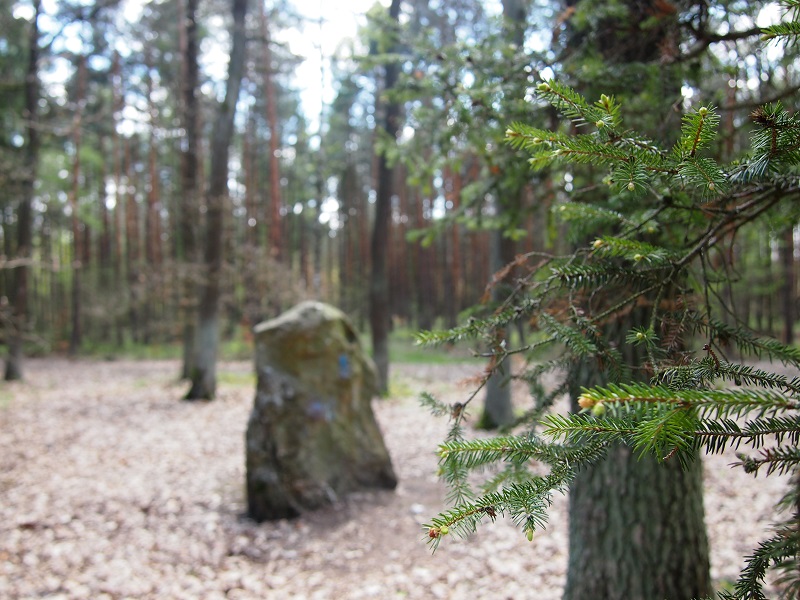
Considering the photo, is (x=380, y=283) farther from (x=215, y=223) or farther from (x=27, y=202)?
(x=27, y=202)

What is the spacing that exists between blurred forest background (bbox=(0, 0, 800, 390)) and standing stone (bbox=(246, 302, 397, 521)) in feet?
6.84

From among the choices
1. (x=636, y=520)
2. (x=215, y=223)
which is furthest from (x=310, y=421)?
(x=215, y=223)

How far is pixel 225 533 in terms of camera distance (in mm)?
4262

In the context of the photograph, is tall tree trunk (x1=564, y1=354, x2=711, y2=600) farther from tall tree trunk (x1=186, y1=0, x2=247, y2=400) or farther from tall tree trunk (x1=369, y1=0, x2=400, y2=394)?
tall tree trunk (x1=186, y1=0, x2=247, y2=400)

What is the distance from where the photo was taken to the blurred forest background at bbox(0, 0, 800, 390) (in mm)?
2344

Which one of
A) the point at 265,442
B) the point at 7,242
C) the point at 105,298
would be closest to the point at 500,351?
the point at 265,442

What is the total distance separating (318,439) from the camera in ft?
15.7

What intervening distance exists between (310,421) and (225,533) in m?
1.13

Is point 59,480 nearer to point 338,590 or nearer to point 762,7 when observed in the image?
point 338,590

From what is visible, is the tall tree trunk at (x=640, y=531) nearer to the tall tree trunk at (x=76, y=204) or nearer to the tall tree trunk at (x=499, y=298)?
the tall tree trunk at (x=499, y=298)

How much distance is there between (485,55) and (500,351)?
5.45 feet

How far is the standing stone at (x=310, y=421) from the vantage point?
4547 mm

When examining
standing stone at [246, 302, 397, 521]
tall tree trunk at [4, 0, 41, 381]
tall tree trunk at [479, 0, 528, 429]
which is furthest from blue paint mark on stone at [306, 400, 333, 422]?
tall tree trunk at [4, 0, 41, 381]

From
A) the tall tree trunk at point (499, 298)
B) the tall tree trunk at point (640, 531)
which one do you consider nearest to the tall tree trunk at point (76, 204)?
the tall tree trunk at point (499, 298)
